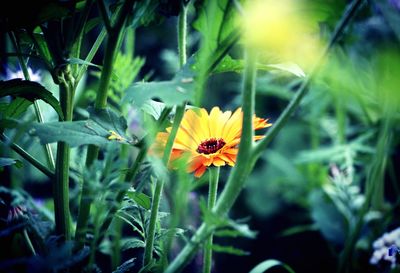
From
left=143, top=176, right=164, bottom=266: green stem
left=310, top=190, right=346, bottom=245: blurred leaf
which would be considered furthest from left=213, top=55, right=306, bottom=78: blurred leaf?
left=310, top=190, right=346, bottom=245: blurred leaf

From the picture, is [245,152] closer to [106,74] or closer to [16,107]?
[106,74]

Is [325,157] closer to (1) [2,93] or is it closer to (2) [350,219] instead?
(2) [350,219]

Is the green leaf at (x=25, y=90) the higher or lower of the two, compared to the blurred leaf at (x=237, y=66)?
lower

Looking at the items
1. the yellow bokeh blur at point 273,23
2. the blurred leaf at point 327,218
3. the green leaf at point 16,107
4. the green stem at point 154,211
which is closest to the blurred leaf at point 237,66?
the yellow bokeh blur at point 273,23

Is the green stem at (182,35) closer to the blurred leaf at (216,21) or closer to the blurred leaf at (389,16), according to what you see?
the blurred leaf at (216,21)

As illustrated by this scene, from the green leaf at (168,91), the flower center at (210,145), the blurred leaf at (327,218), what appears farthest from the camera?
the blurred leaf at (327,218)

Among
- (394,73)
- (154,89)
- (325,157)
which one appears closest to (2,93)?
(154,89)

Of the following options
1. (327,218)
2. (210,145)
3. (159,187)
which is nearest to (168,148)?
(159,187)
